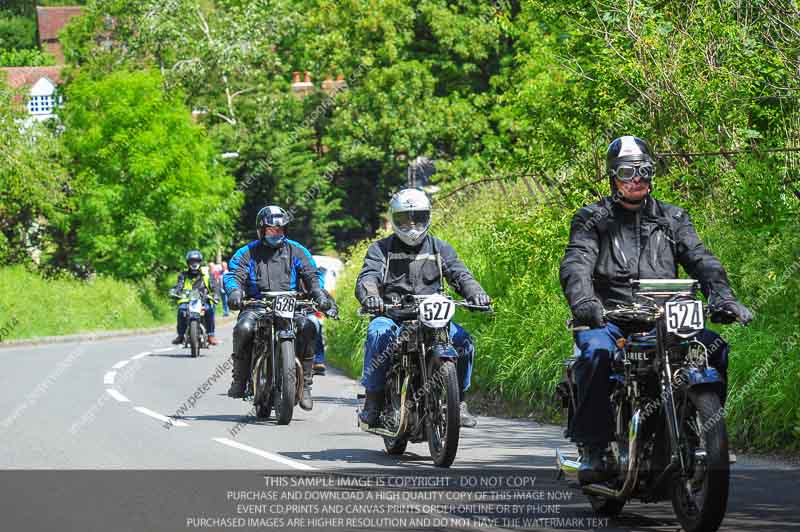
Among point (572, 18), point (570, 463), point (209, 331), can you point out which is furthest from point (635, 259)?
point (209, 331)

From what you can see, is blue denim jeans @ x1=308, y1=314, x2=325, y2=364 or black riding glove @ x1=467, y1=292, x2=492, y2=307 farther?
blue denim jeans @ x1=308, y1=314, x2=325, y2=364

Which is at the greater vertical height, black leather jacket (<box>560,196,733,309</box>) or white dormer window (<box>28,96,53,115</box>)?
white dormer window (<box>28,96,53,115</box>)

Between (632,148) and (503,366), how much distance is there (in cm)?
778

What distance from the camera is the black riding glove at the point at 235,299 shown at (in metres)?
14.4

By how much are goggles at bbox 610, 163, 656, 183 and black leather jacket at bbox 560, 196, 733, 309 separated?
169 millimetres

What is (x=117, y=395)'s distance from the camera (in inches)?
736

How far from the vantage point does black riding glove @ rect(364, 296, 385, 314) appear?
11008 millimetres

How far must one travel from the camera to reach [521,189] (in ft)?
68.7

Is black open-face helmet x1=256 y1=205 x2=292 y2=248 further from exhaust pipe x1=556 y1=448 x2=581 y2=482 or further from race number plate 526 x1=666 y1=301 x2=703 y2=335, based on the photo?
race number plate 526 x1=666 y1=301 x2=703 y2=335

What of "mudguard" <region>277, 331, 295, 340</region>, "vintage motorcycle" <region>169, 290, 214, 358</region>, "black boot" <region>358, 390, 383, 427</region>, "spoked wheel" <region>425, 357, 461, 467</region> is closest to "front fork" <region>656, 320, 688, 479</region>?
"spoked wheel" <region>425, 357, 461, 467</region>

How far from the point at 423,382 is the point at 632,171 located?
3.32 meters

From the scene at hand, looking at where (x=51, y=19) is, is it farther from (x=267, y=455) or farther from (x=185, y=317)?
(x=267, y=455)

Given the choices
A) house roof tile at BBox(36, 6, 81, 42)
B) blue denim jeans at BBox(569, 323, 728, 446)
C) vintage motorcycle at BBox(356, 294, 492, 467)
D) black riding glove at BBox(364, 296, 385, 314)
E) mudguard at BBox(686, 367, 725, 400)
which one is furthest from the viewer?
house roof tile at BBox(36, 6, 81, 42)

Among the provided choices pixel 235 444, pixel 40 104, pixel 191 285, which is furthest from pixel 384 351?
pixel 40 104
